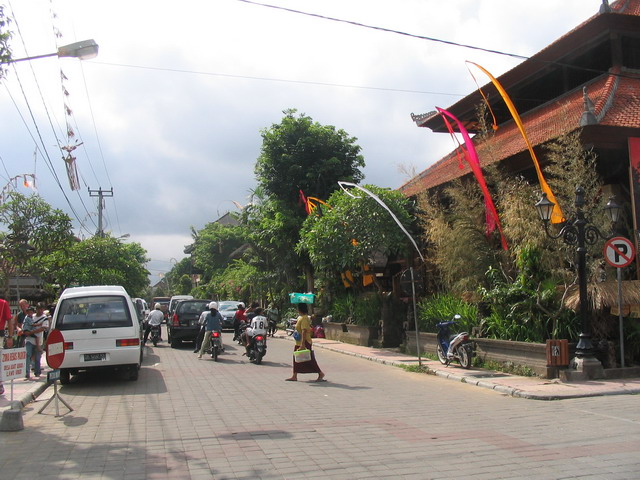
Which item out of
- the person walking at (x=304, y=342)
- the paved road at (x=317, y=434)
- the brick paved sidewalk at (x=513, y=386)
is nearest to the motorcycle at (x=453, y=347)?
the brick paved sidewalk at (x=513, y=386)

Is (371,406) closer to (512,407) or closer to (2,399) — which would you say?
(512,407)

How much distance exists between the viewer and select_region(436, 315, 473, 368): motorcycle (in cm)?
1409

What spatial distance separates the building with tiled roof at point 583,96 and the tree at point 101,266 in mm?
23226

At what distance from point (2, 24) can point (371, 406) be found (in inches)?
323

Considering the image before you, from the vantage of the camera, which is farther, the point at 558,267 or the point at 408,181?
the point at 408,181

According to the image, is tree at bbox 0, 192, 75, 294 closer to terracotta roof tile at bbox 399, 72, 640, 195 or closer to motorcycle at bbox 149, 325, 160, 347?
motorcycle at bbox 149, 325, 160, 347

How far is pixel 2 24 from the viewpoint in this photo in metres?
8.65

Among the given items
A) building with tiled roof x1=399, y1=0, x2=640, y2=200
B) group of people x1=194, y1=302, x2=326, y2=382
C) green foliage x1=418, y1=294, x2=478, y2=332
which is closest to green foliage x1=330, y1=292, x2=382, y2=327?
green foliage x1=418, y1=294, x2=478, y2=332

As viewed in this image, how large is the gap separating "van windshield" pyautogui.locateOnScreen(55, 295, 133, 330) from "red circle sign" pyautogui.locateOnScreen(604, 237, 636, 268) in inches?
381

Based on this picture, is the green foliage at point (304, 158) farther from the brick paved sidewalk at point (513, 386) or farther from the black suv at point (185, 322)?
the brick paved sidewalk at point (513, 386)

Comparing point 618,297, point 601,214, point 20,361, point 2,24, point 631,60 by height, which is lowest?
point 20,361

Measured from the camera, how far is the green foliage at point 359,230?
1936 centimetres

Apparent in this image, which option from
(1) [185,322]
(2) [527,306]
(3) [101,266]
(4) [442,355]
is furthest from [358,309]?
(3) [101,266]

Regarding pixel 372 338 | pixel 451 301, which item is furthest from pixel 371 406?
pixel 372 338
